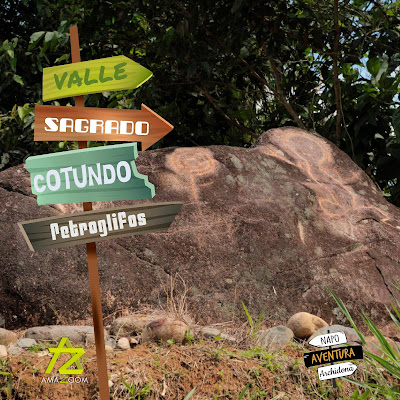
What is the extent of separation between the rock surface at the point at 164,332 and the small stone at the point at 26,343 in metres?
0.55

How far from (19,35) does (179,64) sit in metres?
2.67

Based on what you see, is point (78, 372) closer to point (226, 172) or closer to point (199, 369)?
point (199, 369)

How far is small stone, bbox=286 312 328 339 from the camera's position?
334 cm

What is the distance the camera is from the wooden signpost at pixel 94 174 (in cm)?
254

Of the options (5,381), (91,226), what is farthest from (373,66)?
(5,381)

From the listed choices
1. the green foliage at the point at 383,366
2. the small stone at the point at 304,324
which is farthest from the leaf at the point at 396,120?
the green foliage at the point at 383,366

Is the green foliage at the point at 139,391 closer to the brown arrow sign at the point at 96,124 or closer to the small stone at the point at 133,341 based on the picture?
the small stone at the point at 133,341

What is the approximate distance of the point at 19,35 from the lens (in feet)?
25.7

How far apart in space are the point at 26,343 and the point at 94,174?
3.26 ft

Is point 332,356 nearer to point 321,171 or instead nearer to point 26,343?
point 26,343

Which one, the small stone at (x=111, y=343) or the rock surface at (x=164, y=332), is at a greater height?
the rock surface at (x=164, y=332)

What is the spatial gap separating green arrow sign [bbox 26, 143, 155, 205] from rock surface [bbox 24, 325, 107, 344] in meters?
0.84

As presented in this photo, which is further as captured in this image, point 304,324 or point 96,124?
point 304,324

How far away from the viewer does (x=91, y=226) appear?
255 cm
